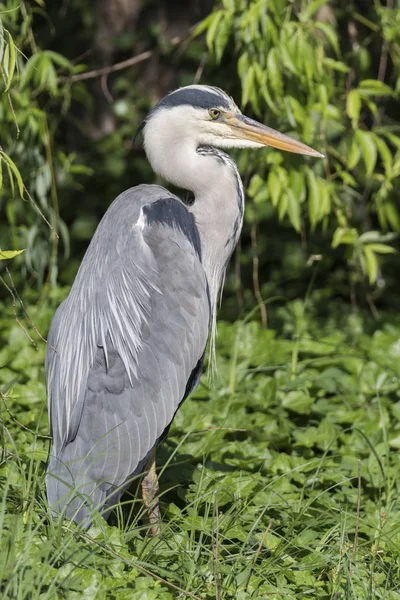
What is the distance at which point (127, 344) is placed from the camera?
3111mm

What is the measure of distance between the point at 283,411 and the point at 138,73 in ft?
12.7

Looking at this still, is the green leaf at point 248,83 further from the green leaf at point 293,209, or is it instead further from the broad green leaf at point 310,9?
the green leaf at point 293,209

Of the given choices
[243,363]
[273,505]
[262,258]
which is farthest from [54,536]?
[262,258]

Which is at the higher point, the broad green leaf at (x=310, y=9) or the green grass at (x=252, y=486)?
the broad green leaf at (x=310, y=9)

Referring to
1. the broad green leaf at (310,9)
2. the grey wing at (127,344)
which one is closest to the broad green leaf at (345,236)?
the broad green leaf at (310,9)

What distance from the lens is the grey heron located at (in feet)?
9.98

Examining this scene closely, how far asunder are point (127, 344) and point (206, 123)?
0.93 meters

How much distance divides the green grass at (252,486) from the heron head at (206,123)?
43.3 inches

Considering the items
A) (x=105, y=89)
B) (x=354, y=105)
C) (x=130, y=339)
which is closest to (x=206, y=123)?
(x=130, y=339)

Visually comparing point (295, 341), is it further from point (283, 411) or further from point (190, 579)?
point (190, 579)

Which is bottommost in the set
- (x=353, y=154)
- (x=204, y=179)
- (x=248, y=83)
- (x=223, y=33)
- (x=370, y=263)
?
(x=370, y=263)

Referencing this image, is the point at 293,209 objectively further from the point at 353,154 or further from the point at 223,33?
the point at 223,33

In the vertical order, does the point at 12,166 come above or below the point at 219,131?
above

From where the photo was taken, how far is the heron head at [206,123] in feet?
11.2
